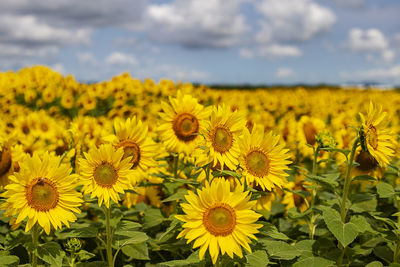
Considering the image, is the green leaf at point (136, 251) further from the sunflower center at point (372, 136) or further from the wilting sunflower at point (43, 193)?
the sunflower center at point (372, 136)

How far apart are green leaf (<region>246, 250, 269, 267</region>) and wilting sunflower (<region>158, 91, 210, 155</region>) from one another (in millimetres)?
1196

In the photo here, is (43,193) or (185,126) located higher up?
(185,126)

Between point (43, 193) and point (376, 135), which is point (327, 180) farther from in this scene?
point (43, 193)

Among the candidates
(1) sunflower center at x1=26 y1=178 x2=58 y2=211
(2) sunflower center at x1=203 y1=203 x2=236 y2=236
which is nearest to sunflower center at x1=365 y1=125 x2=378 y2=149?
(2) sunflower center at x1=203 y1=203 x2=236 y2=236

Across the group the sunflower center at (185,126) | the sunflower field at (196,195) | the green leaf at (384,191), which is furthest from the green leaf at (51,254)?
the green leaf at (384,191)

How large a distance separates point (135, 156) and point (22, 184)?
94cm

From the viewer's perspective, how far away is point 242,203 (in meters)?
2.58

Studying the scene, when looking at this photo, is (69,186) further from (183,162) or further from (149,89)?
(149,89)

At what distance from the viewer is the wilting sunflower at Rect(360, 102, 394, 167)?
10.3 feet

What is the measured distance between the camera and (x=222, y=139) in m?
2.99

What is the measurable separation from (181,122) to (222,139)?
94cm

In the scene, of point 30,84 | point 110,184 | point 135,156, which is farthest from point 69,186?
point 30,84

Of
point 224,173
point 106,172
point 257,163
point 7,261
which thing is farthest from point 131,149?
point 7,261

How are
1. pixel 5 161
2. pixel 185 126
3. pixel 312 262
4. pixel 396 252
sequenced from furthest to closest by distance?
pixel 185 126 < pixel 5 161 < pixel 396 252 < pixel 312 262
